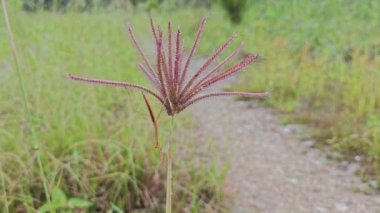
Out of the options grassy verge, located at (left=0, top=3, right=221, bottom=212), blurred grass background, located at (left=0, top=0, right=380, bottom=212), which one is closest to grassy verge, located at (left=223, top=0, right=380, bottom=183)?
blurred grass background, located at (left=0, top=0, right=380, bottom=212)

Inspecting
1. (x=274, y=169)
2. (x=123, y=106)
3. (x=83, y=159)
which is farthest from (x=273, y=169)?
(x=83, y=159)

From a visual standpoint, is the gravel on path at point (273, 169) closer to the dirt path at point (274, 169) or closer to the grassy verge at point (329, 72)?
the dirt path at point (274, 169)

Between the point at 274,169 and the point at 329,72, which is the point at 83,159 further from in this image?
the point at 329,72

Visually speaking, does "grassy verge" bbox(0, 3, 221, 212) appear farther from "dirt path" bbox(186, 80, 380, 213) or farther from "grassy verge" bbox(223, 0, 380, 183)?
"grassy verge" bbox(223, 0, 380, 183)

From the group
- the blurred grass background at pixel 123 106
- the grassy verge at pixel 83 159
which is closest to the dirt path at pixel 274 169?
the blurred grass background at pixel 123 106

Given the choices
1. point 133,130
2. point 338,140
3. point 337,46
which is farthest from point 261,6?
point 133,130

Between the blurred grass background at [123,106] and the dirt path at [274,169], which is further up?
the blurred grass background at [123,106]
